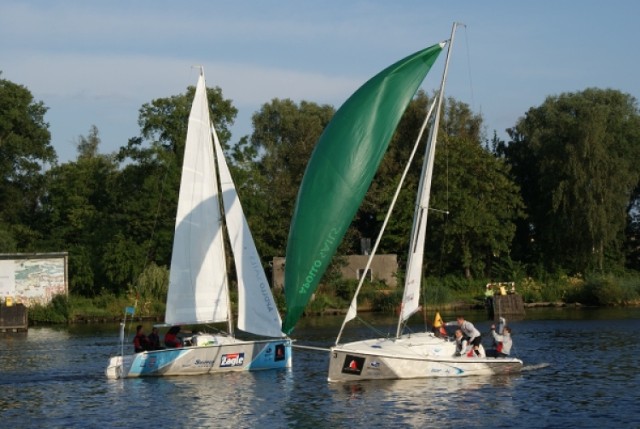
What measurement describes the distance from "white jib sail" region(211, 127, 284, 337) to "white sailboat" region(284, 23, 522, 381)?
370cm

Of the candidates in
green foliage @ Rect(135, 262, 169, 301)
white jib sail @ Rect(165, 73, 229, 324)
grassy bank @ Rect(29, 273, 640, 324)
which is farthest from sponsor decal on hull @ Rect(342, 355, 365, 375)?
green foliage @ Rect(135, 262, 169, 301)

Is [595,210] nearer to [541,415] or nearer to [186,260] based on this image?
[186,260]

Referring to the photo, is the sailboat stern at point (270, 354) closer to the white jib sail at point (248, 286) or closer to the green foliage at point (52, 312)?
the white jib sail at point (248, 286)

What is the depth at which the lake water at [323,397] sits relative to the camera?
83.5 feet

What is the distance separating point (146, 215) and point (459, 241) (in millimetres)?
22602

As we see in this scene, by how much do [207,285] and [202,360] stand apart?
2.64 m

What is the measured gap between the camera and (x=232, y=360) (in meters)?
33.8

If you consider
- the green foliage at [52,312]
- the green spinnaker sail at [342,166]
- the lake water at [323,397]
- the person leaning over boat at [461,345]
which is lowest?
the lake water at [323,397]

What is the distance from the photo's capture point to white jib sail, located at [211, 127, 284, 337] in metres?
34.3

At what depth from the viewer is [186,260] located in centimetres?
3484

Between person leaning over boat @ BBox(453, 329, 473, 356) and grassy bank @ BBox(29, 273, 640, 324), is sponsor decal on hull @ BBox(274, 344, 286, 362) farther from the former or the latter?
grassy bank @ BBox(29, 273, 640, 324)

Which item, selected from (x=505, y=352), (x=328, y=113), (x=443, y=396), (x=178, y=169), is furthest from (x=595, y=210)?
(x=443, y=396)

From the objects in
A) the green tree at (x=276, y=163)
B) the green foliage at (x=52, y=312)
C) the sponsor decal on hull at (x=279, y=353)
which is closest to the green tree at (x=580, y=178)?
the green tree at (x=276, y=163)

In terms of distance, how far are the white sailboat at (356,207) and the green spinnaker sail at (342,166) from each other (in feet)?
0.09
